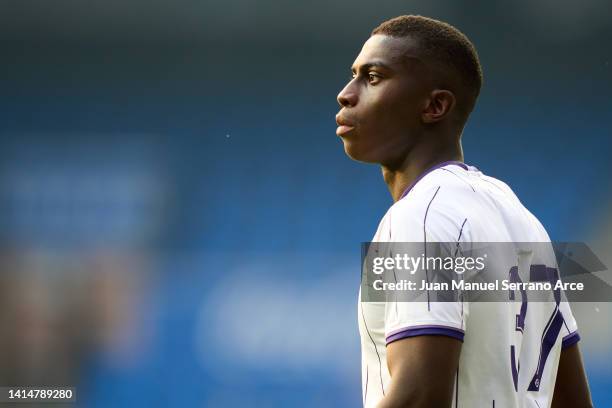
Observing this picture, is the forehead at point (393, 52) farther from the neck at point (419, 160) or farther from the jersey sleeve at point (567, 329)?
the jersey sleeve at point (567, 329)

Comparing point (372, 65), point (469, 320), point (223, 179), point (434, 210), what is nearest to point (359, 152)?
point (372, 65)

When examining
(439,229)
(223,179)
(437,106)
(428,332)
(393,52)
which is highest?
(223,179)

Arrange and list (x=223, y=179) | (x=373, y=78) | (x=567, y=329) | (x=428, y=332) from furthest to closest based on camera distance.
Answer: (x=223, y=179) < (x=373, y=78) < (x=567, y=329) < (x=428, y=332)

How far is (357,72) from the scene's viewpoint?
1894 mm

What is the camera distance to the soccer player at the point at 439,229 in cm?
143

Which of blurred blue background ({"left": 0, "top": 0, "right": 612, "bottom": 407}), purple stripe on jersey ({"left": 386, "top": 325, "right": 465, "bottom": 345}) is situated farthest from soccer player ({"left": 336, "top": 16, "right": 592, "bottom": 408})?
blurred blue background ({"left": 0, "top": 0, "right": 612, "bottom": 407})

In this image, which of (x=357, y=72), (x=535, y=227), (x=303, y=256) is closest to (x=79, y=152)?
(x=303, y=256)

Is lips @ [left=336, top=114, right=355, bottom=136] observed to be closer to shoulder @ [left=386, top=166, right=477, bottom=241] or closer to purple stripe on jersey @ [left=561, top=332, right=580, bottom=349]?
shoulder @ [left=386, top=166, right=477, bottom=241]

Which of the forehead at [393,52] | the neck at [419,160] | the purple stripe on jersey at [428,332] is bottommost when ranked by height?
the purple stripe on jersey at [428,332]

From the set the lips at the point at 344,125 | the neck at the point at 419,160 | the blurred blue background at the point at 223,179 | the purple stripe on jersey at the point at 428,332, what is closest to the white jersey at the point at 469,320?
the purple stripe on jersey at the point at 428,332

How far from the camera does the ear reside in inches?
72.1

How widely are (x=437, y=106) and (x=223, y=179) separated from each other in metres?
3.25

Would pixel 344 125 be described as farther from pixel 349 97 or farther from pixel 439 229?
pixel 439 229

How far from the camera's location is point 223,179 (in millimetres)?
5012
